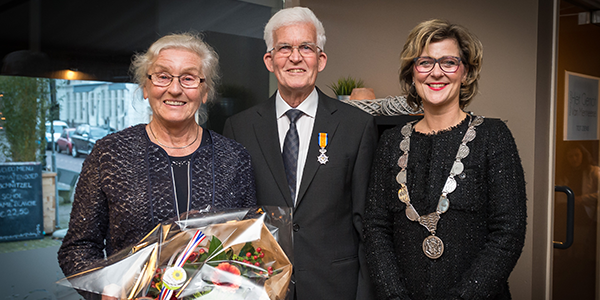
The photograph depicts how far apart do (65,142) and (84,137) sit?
0.15m

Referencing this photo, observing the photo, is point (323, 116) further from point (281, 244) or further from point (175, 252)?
point (175, 252)

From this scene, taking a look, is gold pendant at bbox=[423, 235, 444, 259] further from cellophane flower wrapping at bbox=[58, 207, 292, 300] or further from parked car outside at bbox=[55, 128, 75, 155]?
parked car outside at bbox=[55, 128, 75, 155]

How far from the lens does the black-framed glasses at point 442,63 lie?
1.71 metres

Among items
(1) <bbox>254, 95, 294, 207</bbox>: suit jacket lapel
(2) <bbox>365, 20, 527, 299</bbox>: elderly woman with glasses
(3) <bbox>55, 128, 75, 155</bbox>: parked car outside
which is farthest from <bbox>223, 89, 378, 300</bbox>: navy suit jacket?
(3) <bbox>55, 128, 75, 155</bbox>: parked car outside

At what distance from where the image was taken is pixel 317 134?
2.02m

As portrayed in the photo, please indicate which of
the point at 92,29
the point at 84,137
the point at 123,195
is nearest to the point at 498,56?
the point at 123,195

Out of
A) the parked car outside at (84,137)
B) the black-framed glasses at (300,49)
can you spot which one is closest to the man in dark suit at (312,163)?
the black-framed glasses at (300,49)

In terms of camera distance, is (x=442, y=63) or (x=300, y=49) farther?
(x=300, y=49)

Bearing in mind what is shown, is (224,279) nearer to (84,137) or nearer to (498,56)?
(498,56)

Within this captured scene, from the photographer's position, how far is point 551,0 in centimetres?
258

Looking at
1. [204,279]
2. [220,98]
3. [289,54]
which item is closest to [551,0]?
[289,54]

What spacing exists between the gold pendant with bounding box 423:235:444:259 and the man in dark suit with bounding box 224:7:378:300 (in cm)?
38

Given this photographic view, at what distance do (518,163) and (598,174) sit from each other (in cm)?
129

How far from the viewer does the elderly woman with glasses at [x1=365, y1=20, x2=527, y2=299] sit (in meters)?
1.57
